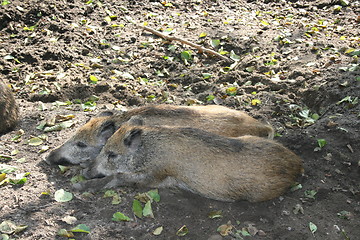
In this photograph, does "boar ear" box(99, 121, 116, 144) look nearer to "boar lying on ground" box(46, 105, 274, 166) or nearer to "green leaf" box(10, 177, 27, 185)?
"boar lying on ground" box(46, 105, 274, 166)

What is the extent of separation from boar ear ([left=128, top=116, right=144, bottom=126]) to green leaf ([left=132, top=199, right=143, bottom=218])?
976 mm

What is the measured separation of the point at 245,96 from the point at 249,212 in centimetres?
233

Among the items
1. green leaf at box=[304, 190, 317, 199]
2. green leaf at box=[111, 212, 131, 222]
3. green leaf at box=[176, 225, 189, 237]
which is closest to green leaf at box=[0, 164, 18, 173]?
green leaf at box=[111, 212, 131, 222]

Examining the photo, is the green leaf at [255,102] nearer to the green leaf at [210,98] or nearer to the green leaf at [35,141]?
the green leaf at [210,98]

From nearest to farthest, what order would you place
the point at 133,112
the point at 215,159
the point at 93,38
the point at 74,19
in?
the point at 215,159, the point at 133,112, the point at 93,38, the point at 74,19

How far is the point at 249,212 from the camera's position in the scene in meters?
4.12

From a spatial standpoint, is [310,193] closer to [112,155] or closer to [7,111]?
[112,155]

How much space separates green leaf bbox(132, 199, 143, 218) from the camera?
13.4 ft

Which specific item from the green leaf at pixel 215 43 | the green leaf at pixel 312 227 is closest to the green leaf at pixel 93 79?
the green leaf at pixel 215 43


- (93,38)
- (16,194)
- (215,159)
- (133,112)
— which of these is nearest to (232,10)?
(93,38)

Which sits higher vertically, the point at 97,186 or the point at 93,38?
the point at 93,38

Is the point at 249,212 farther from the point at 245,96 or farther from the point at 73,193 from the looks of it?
the point at 245,96

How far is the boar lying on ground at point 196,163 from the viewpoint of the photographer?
4.14m

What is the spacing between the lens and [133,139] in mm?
4641
